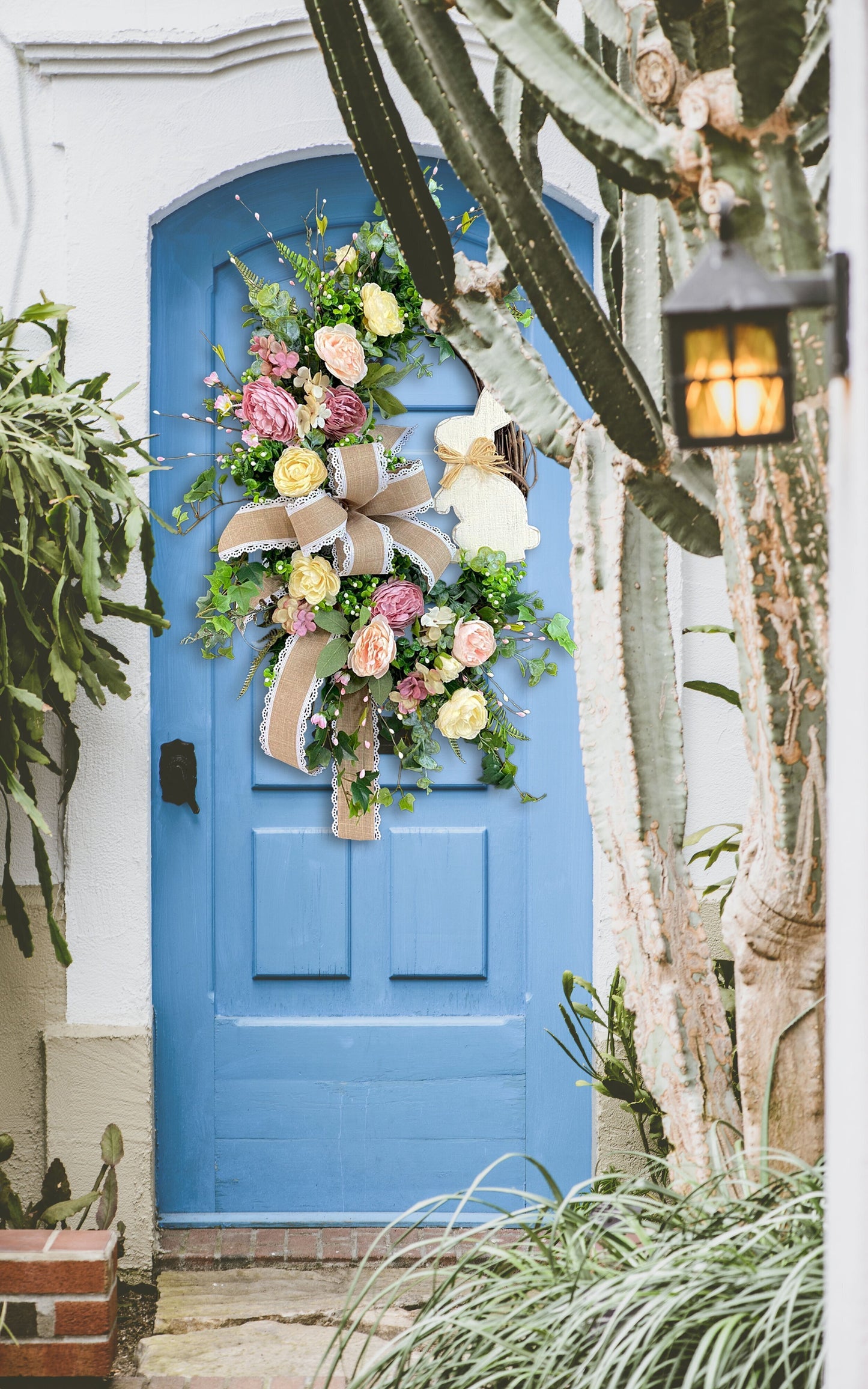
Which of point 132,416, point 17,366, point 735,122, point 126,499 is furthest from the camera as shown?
point 132,416

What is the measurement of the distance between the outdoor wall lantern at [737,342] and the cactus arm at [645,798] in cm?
46

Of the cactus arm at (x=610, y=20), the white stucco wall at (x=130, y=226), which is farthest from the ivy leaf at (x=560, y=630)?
the cactus arm at (x=610, y=20)

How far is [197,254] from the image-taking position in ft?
10.5

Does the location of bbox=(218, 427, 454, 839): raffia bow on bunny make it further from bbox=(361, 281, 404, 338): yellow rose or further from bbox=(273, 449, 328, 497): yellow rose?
bbox=(361, 281, 404, 338): yellow rose

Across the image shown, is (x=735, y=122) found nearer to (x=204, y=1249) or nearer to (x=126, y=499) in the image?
(x=126, y=499)

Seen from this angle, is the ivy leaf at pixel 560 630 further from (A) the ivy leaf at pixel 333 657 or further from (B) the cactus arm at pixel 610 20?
(B) the cactus arm at pixel 610 20

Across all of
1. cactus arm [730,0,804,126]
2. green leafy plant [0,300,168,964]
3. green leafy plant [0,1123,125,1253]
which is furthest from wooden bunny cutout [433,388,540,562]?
green leafy plant [0,1123,125,1253]

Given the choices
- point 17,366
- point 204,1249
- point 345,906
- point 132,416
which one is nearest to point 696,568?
point 345,906

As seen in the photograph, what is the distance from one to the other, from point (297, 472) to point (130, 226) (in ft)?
2.80

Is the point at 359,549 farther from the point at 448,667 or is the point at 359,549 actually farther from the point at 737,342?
the point at 737,342

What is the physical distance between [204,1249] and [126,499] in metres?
2.05

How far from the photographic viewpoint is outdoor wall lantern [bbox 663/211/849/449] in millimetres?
1328

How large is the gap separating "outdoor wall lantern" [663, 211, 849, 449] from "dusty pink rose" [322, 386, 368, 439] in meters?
1.70

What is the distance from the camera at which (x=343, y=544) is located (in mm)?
3064
